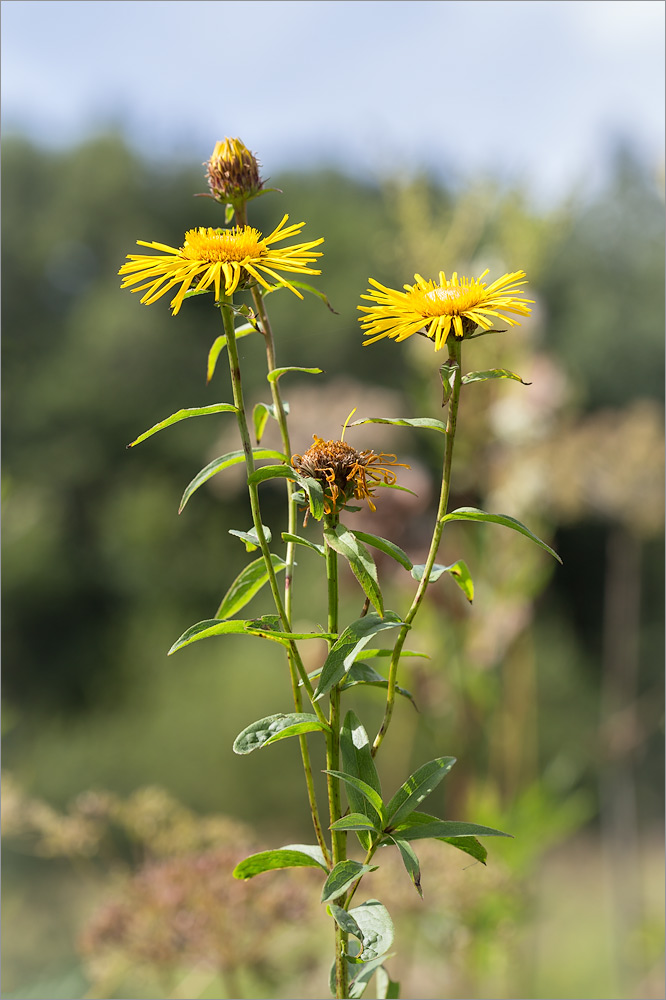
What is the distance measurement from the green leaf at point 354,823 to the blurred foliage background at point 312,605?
0.38m

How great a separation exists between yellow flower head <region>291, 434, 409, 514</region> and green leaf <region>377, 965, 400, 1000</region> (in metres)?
0.20

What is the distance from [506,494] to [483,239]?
79.0 inches

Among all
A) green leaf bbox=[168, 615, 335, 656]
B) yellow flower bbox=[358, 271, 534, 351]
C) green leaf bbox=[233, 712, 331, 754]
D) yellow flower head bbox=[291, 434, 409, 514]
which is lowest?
green leaf bbox=[233, 712, 331, 754]

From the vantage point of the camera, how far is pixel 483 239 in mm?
2902

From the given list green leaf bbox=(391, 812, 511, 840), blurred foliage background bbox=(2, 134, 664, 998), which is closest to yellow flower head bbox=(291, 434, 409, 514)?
green leaf bbox=(391, 812, 511, 840)

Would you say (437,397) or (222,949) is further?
(437,397)

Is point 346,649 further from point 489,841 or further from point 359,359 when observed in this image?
point 359,359

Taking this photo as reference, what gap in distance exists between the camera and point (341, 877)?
0.27 metres

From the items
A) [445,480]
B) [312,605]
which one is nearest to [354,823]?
[445,480]

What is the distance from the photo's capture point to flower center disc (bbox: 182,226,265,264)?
274mm

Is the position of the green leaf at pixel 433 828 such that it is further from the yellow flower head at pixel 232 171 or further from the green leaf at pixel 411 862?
the yellow flower head at pixel 232 171

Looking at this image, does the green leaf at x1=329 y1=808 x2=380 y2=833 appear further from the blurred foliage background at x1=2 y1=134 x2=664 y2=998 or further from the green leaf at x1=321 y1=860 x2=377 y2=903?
the blurred foliage background at x1=2 y1=134 x2=664 y2=998

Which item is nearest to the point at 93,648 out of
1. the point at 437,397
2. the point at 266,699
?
the point at 266,699

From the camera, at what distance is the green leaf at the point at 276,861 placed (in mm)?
301
